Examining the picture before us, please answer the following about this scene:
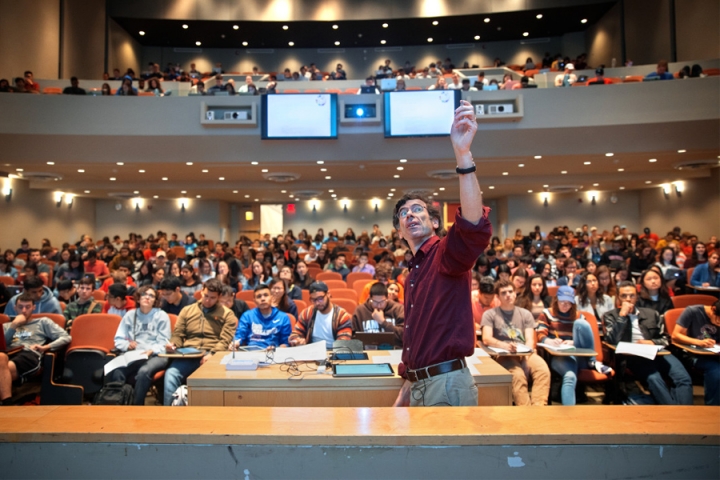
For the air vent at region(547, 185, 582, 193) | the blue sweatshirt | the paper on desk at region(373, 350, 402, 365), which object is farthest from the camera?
the air vent at region(547, 185, 582, 193)

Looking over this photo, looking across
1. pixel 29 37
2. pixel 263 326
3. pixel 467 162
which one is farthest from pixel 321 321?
pixel 29 37

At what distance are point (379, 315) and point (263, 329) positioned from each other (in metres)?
1.00

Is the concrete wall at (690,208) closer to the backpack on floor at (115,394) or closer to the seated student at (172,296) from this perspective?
the seated student at (172,296)

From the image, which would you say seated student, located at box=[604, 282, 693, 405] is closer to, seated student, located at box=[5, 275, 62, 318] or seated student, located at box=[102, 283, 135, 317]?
seated student, located at box=[102, 283, 135, 317]

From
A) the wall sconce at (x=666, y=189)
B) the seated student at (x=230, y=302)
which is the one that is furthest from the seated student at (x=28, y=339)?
the wall sconce at (x=666, y=189)

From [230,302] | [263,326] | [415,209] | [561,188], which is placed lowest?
[263,326]

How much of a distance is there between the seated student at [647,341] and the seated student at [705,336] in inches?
6.2

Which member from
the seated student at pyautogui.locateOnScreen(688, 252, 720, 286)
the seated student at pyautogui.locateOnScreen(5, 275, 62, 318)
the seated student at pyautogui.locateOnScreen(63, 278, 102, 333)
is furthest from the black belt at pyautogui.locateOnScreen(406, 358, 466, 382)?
the seated student at pyautogui.locateOnScreen(688, 252, 720, 286)

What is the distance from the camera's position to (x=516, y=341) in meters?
3.87

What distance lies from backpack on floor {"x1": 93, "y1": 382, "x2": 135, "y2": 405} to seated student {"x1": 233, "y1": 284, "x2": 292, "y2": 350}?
2.89 ft

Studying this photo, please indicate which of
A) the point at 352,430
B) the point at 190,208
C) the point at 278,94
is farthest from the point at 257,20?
the point at 352,430

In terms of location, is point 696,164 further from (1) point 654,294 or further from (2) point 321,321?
(2) point 321,321

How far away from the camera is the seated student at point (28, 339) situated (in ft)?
12.6

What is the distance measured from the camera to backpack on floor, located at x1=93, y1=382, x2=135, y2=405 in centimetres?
346
